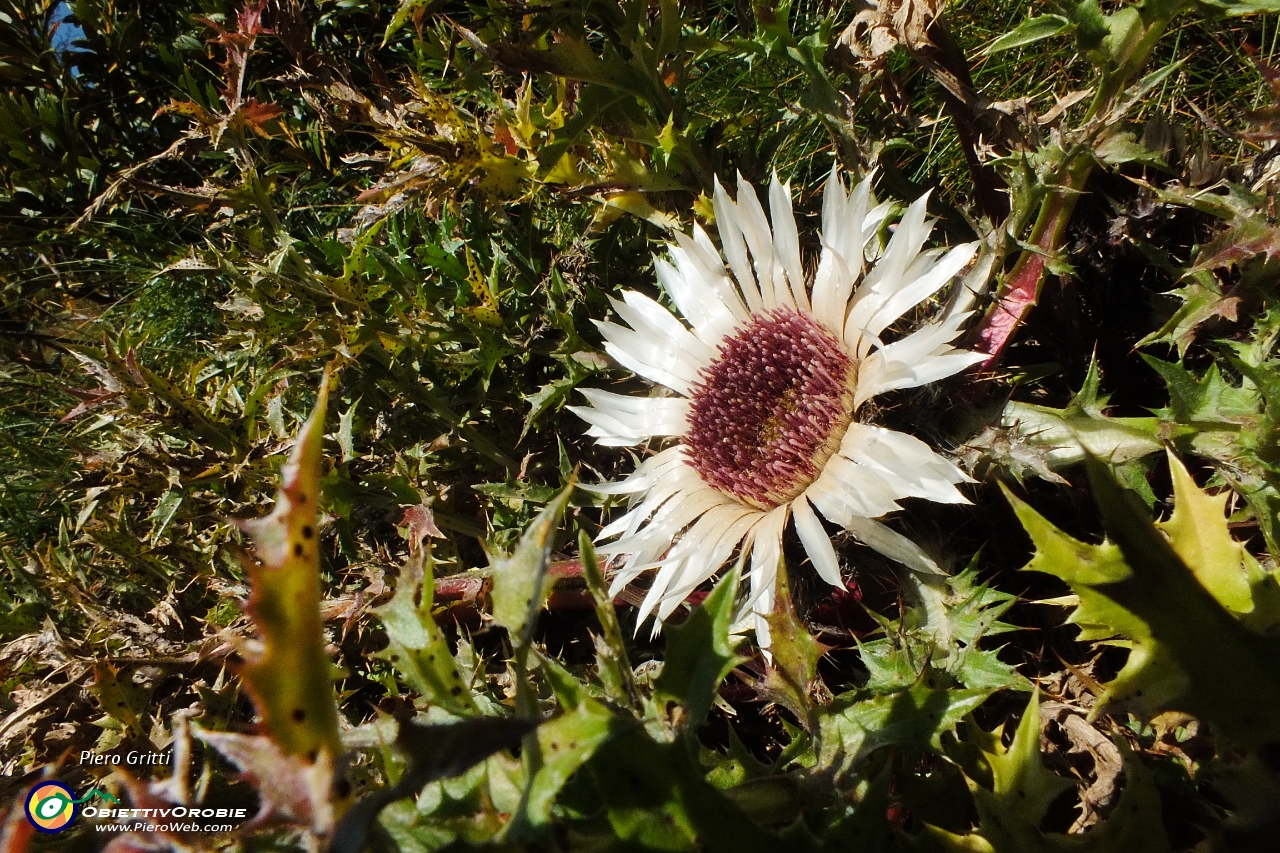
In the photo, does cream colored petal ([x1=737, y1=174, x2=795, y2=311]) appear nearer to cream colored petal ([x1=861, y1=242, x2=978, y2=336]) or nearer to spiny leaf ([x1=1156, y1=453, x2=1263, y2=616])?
cream colored petal ([x1=861, y1=242, x2=978, y2=336])

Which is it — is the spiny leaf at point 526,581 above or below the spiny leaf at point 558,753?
above

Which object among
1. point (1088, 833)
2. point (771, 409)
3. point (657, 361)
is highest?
point (657, 361)

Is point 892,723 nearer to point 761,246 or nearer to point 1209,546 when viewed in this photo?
point 1209,546

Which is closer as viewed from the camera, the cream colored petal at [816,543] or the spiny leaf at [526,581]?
the spiny leaf at [526,581]

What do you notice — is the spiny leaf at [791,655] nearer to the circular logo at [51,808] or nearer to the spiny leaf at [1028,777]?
the spiny leaf at [1028,777]

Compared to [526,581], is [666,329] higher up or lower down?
higher up

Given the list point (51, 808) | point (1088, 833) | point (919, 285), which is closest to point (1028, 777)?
point (1088, 833)

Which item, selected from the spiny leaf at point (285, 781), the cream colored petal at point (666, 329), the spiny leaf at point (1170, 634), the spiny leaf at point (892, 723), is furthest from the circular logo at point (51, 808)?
the spiny leaf at point (1170, 634)
